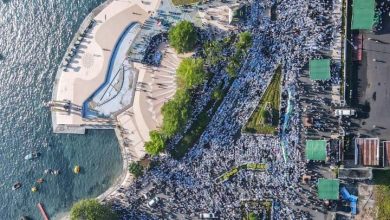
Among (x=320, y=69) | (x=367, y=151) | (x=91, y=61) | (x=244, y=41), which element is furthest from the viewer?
(x=91, y=61)

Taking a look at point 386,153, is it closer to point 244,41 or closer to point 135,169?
point 244,41

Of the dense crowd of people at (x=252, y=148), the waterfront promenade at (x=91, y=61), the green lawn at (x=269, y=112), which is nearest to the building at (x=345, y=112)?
the dense crowd of people at (x=252, y=148)

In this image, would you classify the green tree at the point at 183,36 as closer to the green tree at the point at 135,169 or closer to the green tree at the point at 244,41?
the green tree at the point at 244,41

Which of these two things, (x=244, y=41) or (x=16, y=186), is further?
(x=16, y=186)

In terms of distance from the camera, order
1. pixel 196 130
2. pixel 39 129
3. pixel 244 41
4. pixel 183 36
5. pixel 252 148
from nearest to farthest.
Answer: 1. pixel 183 36
2. pixel 244 41
3. pixel 252 148
4. pixel 196 130
5. pixel 39 129

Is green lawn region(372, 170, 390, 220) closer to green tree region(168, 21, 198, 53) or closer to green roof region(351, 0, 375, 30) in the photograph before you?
green roof region(351, 0, 375, 30)

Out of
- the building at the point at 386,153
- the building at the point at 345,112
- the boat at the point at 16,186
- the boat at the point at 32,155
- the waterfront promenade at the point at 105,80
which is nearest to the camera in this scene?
the building at the point at 386,153

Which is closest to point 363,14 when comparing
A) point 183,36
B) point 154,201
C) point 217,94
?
point 217,94
